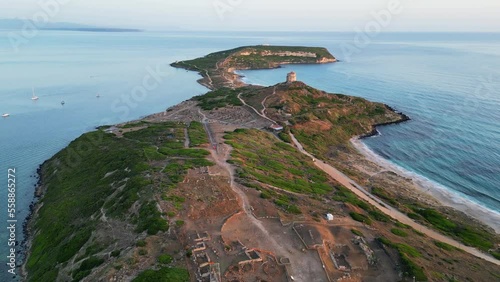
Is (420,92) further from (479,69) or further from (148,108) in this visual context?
(148,108)

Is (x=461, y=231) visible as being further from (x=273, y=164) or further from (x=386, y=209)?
(x=273, y=164)

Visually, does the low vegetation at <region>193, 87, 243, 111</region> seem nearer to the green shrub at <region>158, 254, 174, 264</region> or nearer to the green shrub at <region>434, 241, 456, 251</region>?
the green shrub at <region>434, 241, 456, 251</region>

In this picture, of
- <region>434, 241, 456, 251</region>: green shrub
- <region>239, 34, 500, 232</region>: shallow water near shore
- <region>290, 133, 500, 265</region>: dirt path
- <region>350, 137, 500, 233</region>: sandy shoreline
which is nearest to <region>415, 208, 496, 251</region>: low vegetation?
<region>290, 133, 500, 265</region>: dirt path

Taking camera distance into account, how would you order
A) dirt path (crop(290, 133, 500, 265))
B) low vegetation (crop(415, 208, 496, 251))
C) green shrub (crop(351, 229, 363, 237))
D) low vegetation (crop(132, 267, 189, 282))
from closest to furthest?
low vegetation (crop(132, 267, 189, 282)) → green shrub (crop(351, 229, 363, 237)) → dirt path (crop(290, 133, 500, 265)) → low vegetation (crop(415, 208, 496, 251))

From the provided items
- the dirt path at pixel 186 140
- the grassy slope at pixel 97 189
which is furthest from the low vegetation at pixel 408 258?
the dirt path at pixel 186 140

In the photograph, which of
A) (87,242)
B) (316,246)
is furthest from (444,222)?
(87,242)

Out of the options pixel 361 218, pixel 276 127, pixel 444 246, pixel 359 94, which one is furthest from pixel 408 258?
pixel 359 94
